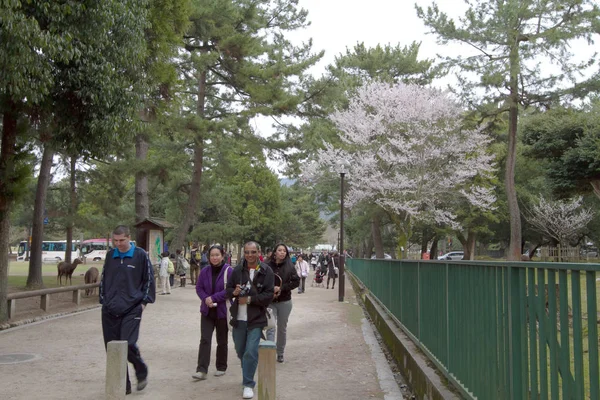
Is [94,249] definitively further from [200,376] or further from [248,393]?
[248,393]

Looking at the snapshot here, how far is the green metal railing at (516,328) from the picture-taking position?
269cm

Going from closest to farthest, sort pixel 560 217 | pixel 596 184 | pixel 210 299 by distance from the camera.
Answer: pixel 210 299 < pixel 596 184 < pixel 560 217

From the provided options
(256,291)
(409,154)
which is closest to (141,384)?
(256,291)

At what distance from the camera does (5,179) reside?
1109 centimetres

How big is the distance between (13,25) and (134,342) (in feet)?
16.3

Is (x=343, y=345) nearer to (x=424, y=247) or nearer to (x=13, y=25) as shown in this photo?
(x=13, y=25)

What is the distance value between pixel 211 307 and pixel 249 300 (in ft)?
2.05

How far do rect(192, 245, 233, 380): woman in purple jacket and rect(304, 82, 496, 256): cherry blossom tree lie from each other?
81.9ft

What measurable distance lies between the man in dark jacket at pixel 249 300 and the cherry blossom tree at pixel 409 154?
25.3m

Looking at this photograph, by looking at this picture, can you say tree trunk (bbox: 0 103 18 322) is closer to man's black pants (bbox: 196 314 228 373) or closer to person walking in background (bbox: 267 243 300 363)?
person walking in background (bbox: 267 243 300 363)

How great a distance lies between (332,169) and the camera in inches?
1399

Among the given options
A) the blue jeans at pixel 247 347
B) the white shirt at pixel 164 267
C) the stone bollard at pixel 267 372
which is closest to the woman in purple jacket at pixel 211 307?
the blue jeans at pixel 247 347

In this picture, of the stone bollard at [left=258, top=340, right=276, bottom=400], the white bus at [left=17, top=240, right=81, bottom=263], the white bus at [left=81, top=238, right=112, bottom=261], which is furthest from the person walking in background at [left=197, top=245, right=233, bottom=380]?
the white bus at [left=81, top=238, right=112, bottom=261]

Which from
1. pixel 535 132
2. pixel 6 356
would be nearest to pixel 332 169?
pixel 535 132
